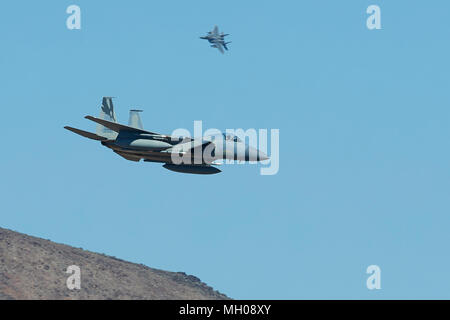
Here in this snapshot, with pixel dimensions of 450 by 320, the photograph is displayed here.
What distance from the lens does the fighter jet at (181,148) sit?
61.1 m

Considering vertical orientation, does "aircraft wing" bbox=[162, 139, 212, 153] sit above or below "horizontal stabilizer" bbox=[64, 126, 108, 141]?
below

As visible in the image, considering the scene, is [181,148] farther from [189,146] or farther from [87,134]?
[87,134]

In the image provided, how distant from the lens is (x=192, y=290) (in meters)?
63.3

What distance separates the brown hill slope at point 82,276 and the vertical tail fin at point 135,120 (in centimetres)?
1077

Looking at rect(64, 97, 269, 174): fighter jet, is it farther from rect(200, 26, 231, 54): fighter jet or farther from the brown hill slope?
rect(200, 26, 231, 54): fighter jet

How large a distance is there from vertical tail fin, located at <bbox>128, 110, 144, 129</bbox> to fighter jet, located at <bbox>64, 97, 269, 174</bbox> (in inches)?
152

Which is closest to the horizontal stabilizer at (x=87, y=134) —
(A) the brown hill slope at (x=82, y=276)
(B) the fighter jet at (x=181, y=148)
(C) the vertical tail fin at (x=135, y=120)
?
(B) the fighter jet at (x=181, y=148)

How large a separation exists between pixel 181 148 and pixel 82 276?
11641 mm

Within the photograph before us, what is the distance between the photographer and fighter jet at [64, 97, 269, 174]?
61125 mm

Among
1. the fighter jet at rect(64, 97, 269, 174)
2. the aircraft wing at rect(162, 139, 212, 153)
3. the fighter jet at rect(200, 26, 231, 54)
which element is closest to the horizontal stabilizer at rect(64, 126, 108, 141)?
the fighter jet at rect(64, 97, 269, 174)

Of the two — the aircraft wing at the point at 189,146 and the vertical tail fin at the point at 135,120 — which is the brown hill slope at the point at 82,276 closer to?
the aircraft wing at the point at 189,146
